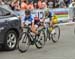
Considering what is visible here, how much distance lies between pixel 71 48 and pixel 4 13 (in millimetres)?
2697

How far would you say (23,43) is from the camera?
11484 millimetres

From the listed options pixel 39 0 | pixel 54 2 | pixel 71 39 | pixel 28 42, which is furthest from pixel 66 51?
pixel 54 2

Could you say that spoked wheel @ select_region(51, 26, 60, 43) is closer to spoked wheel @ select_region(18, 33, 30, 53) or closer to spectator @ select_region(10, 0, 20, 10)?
spoked wheel @ select_region(18, 33, 30, 53)

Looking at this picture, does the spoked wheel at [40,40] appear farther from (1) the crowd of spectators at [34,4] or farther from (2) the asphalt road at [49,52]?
(1) the crowd of spectators at [34,4]

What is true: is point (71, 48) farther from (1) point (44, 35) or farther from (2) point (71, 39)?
(2) point (71, 39)

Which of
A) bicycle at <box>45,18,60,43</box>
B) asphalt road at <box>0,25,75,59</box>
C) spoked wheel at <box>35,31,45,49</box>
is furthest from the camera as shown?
bicycle at <box>45,18,60,43</box>

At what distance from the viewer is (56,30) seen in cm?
1431

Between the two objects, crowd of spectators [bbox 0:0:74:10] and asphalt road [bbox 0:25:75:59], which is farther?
crowd of spectators [bbox 0:0:74:10]

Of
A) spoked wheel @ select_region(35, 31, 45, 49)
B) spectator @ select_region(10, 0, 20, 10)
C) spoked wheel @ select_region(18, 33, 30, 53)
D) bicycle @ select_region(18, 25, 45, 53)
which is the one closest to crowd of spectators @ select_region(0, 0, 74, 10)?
spectator @ select_region(10, 0, 20, 10)

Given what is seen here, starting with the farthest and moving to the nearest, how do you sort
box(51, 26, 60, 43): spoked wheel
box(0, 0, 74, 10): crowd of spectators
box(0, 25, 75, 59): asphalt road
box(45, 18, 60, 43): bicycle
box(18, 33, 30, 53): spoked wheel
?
box(0, 0, 74, 10): crowd of spectators < box(51, 26, 60, 43): spoked wheel < box(45, 18, 60, 43): bicycle < box(18, 33, 30, 53): spoked wheel < box(0, 25, 75, 59): asphalt road

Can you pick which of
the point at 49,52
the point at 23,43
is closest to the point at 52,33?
the point at 49,52

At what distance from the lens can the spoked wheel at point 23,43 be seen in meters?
11.4

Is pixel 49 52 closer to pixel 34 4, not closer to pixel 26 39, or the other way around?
pixel 26 39

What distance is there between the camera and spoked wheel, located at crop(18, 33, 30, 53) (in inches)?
450
